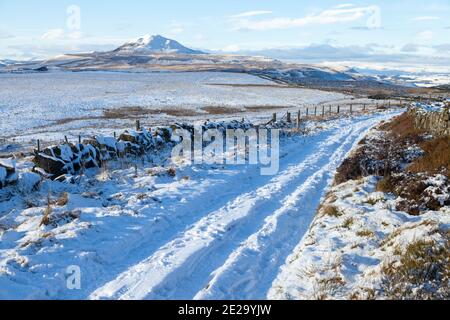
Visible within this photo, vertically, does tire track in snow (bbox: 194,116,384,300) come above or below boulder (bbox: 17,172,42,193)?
below

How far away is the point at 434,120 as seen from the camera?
17.7m

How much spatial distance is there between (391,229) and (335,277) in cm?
240

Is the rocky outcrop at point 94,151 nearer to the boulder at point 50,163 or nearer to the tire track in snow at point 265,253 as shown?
the boulder at point 50,163

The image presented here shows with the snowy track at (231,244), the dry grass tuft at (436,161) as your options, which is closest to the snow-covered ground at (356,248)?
the snowy track at (231,244)

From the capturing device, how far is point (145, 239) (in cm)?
936

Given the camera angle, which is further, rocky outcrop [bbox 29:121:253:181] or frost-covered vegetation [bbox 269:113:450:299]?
rocky outcrop [bbox 29:121:253:181]

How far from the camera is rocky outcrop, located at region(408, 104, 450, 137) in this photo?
16.0 m

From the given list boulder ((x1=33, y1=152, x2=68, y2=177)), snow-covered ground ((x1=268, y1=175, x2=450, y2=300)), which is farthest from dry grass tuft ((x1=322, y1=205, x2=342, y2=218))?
boulder ((x1=33, y1=152, x2=68, y2=177))

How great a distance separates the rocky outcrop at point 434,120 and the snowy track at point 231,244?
15.5 feet

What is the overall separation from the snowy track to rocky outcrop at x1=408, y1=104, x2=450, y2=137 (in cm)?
472

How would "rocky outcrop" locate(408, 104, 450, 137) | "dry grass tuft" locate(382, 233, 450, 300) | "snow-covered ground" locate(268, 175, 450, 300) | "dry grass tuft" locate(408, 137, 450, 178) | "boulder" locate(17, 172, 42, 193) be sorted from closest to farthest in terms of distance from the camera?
1. "dry grass tuft" locate(382, 233, 450, 300)
2. "snow-covered ground" locate(268, 175, 450, 300)
3. "dry grass tuft" locate(408, 137, 450, 178)
4. "boulder" locate(17, 172, 42, 193)
5. "rocky outcrop" locate(408, 104, 450, 137)

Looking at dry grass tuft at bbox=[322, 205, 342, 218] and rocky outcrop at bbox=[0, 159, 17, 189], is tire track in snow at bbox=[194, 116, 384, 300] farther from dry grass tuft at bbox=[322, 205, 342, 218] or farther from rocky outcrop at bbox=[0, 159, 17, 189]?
rocky outcrop at bbox=[0, 159, 17, 189]

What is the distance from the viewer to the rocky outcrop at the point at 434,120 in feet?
52.4

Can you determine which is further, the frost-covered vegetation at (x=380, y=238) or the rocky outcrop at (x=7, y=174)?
the rocky outcrop at (x=7, y=174)
